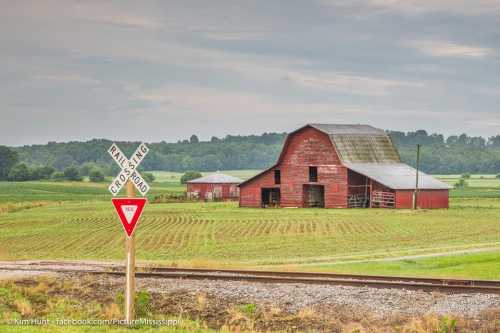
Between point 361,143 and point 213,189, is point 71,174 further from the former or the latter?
point 361,143

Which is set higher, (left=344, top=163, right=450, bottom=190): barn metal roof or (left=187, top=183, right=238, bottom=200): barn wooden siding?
(left=344, top=163, right=450, bottom=190): barn metal roof

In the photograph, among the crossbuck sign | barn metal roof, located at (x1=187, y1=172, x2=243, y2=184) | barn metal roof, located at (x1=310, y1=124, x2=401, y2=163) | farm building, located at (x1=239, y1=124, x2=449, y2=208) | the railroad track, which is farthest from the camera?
barn metal roof, located at (x1=187, y1=172, x2=243, y2=184)

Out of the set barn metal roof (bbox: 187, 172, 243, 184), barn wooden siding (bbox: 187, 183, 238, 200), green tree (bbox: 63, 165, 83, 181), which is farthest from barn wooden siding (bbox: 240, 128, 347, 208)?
green tree (bbox: 63, 165, 83, 181)

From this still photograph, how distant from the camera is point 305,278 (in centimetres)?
2355

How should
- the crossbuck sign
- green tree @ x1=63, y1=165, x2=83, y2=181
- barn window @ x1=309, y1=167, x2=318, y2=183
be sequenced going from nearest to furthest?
the crossbuck sign < barn window @ x1=309, y1=167, x2=318, y2=183 < green tree @ x1=63, y1=165, x2=83, y2=181

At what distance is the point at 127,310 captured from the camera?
18.0 metres

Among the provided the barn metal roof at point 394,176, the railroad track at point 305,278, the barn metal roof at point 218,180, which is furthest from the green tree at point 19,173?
the railroad track at point 305,278

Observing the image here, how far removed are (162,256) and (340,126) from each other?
163 ft

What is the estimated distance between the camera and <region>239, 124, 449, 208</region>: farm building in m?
76.3

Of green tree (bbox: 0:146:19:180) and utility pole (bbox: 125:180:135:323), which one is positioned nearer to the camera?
utility pole (bbox: 125:180:135:323)

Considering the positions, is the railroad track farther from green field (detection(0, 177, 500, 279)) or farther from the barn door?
the barn door

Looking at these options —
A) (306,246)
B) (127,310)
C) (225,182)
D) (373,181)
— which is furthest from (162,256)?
(225,182)

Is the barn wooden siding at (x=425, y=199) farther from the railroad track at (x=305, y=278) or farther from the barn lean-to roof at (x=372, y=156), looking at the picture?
the railroad track at (x=305, y=278)

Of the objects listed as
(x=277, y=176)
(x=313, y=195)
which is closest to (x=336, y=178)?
(x=313, y=195)
